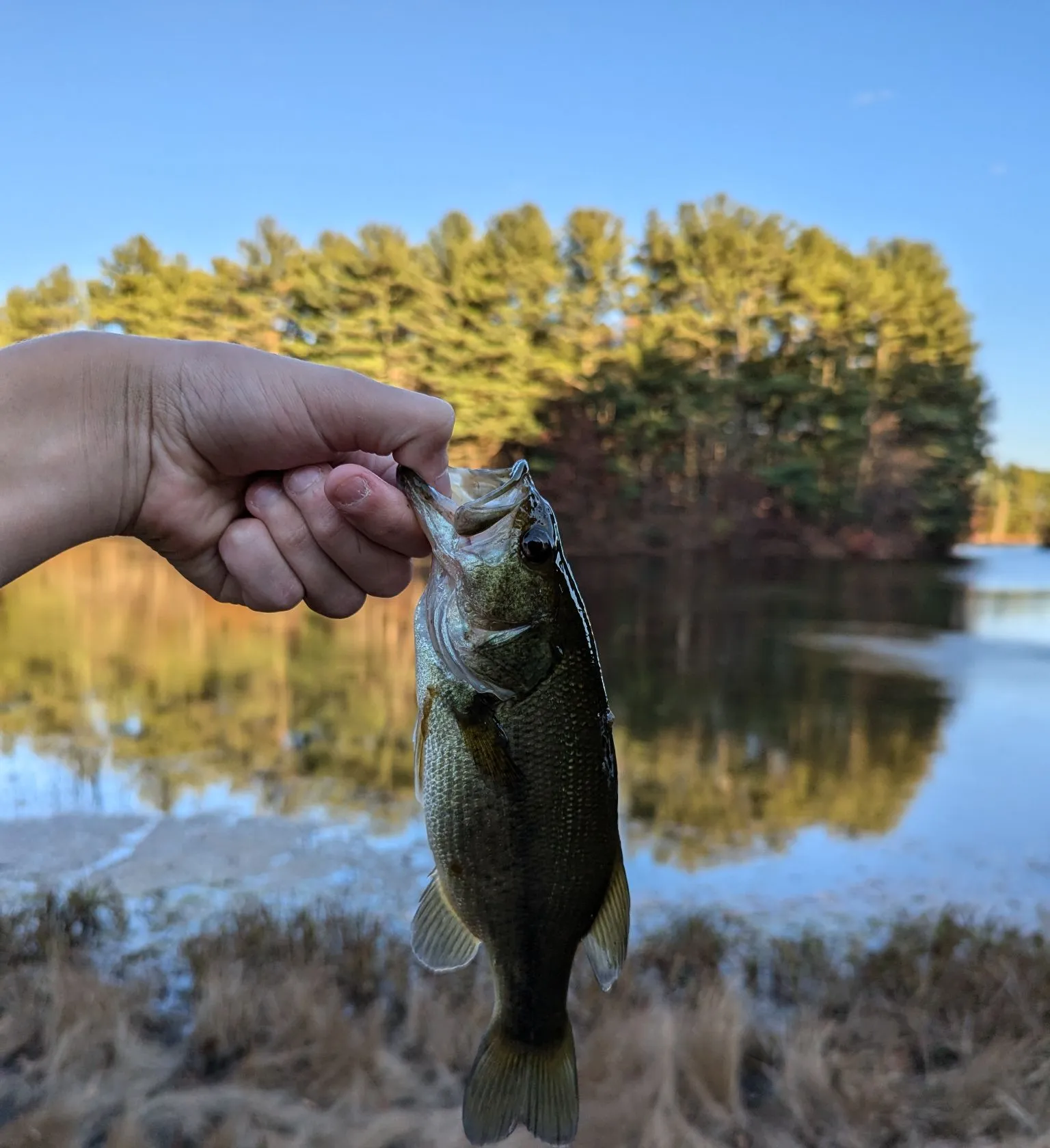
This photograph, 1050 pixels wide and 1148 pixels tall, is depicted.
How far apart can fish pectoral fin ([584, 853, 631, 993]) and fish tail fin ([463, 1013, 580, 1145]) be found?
0.13 meters

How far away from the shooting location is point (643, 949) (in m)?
5.09

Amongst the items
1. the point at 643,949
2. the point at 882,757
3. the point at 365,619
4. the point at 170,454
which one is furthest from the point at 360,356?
the point at 170,454

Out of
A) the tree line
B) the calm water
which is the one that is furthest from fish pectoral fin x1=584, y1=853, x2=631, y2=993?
the tree line

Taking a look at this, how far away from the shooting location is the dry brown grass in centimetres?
342

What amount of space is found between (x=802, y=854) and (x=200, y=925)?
515cm

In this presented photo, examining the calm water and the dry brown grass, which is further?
the calm water

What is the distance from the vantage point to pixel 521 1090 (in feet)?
5.22

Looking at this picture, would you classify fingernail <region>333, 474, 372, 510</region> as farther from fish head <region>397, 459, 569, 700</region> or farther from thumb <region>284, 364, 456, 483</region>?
fish head <region>397, 459, 569, 700</region>

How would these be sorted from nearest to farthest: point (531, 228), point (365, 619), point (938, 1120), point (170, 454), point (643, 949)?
point (170, 454), point (938, 1120), point (643, 949), point (365, 619), point (531, 228)

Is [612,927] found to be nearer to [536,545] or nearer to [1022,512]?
[536,545]

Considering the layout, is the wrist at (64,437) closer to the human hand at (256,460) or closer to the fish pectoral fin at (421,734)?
the human hand at (256,460)

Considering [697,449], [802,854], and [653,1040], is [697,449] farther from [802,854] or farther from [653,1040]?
[653,1040]

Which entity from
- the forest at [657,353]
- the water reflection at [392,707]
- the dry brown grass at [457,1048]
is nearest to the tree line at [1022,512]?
the forest at [657,353]

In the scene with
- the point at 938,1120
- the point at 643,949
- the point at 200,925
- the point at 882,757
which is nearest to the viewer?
the point at 938,1120
